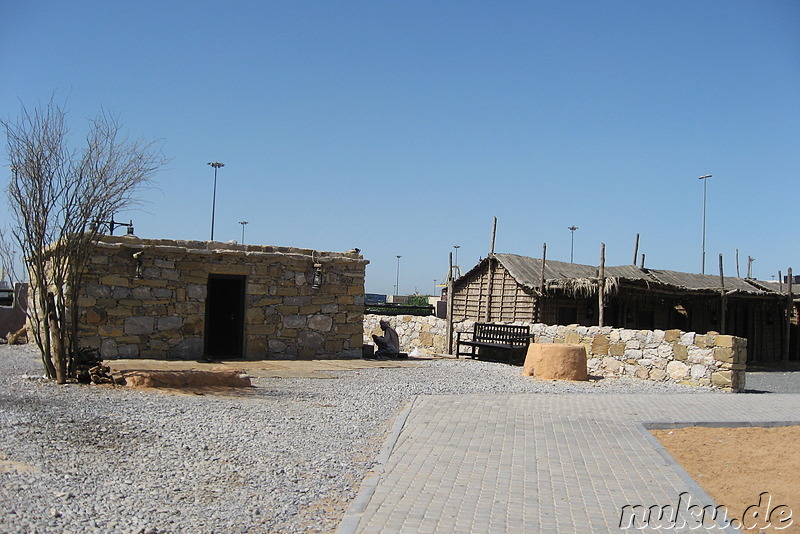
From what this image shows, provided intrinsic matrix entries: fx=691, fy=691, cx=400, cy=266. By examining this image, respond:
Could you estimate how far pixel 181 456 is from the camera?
6227 mm

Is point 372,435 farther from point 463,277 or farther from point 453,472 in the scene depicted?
point 463,277

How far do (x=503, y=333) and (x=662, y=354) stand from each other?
414 centimetres

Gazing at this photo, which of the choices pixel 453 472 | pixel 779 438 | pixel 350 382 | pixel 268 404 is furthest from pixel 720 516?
pixel 350 382

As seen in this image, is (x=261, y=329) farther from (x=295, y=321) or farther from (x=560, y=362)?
(x=560, y=362)

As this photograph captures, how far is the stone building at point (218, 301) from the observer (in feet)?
43.8

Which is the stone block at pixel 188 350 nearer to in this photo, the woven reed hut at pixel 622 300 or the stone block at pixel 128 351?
the stone block at pixel 128 351

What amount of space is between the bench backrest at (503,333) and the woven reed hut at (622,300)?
9.73ft

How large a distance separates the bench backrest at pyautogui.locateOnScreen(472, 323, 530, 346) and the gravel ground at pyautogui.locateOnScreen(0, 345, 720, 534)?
7.19 metres

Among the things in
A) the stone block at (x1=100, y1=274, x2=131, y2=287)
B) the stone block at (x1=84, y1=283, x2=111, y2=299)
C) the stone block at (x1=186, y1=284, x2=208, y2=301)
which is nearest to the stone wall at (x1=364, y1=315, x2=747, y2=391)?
the stone block at (x1=186, y1=284, x2=208, y2=301)

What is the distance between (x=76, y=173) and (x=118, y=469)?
595 centimetres

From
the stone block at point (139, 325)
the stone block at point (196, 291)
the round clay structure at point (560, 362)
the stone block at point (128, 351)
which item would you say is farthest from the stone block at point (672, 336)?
the stone block at point (128, 351)

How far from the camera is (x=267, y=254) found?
14.8m

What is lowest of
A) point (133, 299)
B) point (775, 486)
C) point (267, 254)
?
point (775, 486)

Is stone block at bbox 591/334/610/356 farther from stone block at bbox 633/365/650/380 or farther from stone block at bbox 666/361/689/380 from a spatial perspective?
stone block at bbox 666/361/689/380
